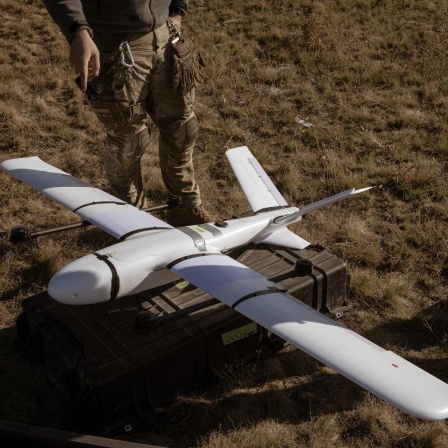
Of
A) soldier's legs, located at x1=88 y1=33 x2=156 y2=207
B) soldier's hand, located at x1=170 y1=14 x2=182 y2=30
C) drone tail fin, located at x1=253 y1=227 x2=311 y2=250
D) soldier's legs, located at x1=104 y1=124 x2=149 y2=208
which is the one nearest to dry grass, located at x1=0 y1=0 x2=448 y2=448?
soldier's legs, located at x1=104 y1=124 x2=149 y2=208

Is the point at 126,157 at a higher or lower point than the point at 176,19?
lower

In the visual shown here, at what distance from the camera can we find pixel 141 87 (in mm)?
6285

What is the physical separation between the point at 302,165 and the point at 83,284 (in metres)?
5.07

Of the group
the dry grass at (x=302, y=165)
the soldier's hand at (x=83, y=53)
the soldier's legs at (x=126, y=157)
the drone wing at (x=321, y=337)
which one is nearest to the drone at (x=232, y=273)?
the drone wing at (x=321, y=337)

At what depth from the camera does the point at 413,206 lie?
802 cm

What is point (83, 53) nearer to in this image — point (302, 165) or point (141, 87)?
point (141, 87)

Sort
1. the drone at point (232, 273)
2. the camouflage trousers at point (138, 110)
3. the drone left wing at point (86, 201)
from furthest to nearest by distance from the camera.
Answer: the camouflage trousers at point (138, 110), the drone left wing at point (86, 201), the drone at point (232, 273)

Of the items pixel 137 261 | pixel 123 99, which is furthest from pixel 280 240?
pixel 123 99

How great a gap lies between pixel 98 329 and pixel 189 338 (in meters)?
0.76

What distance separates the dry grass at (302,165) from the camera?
492cm

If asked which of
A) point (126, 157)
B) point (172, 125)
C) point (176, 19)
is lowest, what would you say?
point (126, 157)

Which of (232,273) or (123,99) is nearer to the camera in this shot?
(232,273)

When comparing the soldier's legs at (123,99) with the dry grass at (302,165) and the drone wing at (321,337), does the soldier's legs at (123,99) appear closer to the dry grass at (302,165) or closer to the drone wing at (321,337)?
the dry grass at (302,165)

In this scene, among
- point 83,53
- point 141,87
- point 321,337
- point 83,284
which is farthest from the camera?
point 141,87
